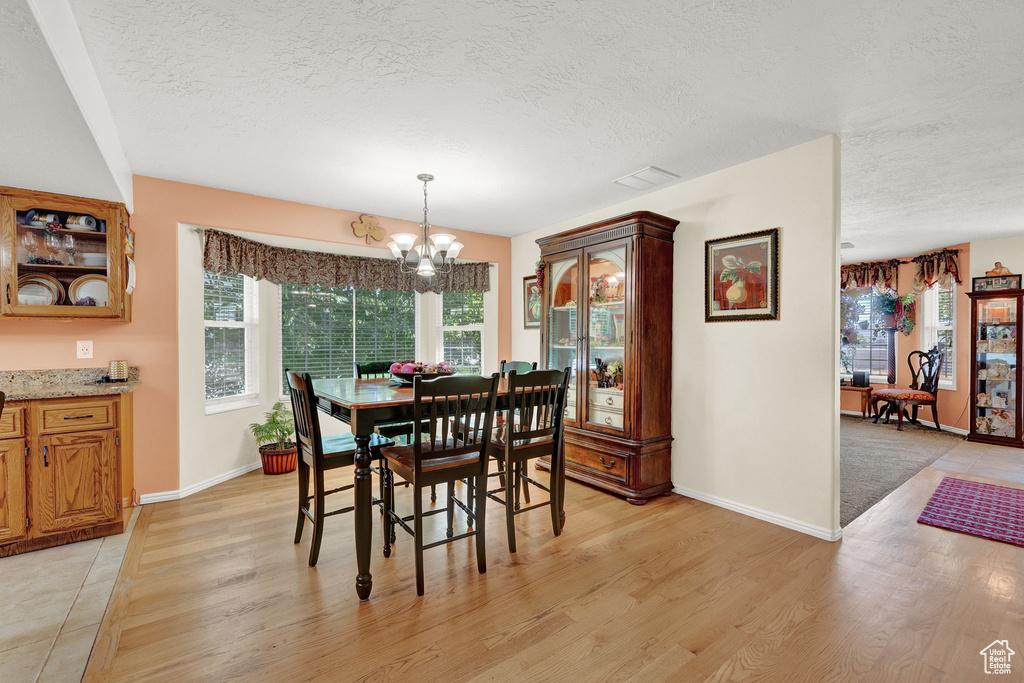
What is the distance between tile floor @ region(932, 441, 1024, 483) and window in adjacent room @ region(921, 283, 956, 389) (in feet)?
3.98

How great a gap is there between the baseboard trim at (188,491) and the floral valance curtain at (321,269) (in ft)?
5.51

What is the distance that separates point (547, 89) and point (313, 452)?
213 cm

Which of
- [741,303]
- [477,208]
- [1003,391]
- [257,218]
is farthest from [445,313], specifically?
[1003,391]

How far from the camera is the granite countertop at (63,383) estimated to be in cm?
269

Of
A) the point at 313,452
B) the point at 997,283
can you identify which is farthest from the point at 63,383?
the point at 997,283

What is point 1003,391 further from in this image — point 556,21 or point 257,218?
point 257,218

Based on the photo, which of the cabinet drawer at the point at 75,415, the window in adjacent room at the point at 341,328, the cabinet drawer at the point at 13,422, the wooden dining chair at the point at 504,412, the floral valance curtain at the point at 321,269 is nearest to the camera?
the cabinet drawer at the point at 13,422

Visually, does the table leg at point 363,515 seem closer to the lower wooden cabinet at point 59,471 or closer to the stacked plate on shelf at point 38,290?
the lower wooden cabinet at point 59,471

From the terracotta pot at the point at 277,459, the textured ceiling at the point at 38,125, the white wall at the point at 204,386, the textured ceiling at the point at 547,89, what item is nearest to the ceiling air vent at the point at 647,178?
the textured ceiling at the point at 547,89

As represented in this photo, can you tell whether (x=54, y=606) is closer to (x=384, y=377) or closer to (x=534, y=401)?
(x=384, y=377)

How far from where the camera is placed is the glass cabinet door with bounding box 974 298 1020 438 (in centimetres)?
526

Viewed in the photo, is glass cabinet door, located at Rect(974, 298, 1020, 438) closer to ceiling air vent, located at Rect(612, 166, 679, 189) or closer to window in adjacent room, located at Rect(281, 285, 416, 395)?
ceiling air vent, located at Rect(612, 166, 679, 189)

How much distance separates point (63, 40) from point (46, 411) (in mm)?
2021

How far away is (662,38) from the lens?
187cm
